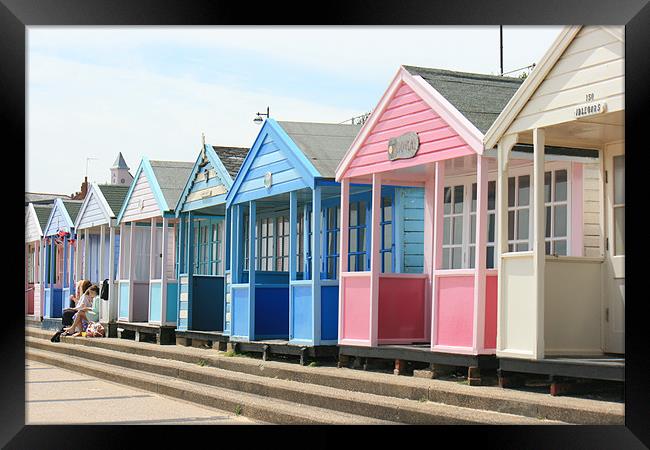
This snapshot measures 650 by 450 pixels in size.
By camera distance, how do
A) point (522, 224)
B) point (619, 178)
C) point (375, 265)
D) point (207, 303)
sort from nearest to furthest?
point (619, 178), point (522, 224), point (375, 265), point (207, 303)

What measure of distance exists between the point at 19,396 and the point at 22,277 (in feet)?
2.96

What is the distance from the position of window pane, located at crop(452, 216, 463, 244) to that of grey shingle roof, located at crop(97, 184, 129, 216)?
1136 cm

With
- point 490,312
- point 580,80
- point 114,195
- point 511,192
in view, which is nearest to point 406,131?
point 511,192

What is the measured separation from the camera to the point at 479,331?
33.1ft

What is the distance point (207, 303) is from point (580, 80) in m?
10.3

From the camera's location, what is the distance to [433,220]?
1223cm

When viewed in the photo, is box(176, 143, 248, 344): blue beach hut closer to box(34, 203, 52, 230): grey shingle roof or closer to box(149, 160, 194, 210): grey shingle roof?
box(149, 160, 194, 210): grey shingle roof

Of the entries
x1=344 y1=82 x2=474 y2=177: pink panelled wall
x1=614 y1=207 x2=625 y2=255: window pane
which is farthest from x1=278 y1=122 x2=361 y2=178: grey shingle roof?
x1=614 y1=207 x2=625 y2=255: window pane

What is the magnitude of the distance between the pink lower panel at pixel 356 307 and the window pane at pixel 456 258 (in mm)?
1114

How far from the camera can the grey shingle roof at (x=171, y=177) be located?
19266 mm

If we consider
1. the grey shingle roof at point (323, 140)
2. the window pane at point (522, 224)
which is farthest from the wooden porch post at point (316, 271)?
the window pane at point (522, 224)


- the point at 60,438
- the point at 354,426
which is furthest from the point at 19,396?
the point at 354,426

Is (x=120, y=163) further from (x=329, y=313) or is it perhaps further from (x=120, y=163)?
(x=329, y=313)

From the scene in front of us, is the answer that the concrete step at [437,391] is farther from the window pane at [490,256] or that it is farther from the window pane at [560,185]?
the window pane at [560,185]
